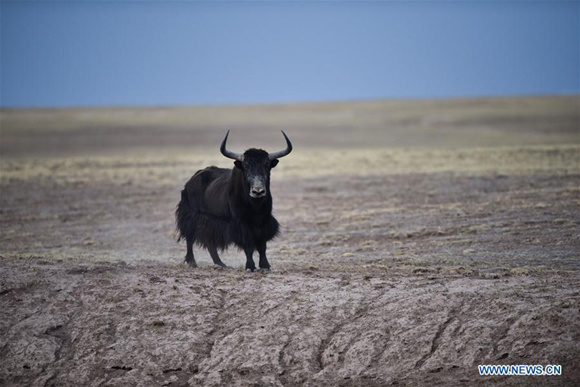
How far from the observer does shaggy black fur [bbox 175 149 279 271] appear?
11508 millimetres

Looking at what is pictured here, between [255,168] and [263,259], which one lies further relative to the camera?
[263,259]

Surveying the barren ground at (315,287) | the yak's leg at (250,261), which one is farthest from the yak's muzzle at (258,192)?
the barren ground at (315,287)

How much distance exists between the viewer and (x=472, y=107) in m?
80.8

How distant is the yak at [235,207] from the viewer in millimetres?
11461

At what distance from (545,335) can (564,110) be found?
6072cm

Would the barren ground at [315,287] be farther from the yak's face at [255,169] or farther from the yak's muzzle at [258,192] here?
the yak's face at [255,169]

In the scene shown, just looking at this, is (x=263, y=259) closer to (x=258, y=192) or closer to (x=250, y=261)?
(x=250, y=261)

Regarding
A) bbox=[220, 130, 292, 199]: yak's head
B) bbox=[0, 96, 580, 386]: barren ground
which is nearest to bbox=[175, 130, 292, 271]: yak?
bbox=[220, 130, 292, 199]: yak's head

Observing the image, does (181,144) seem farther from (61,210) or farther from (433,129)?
(61,210)

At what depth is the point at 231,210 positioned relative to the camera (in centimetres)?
1198

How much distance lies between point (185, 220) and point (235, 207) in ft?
6.20

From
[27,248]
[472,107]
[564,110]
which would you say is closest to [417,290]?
[27,248]

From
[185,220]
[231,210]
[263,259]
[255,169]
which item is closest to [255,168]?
[255,169]

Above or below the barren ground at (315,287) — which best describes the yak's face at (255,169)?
above
